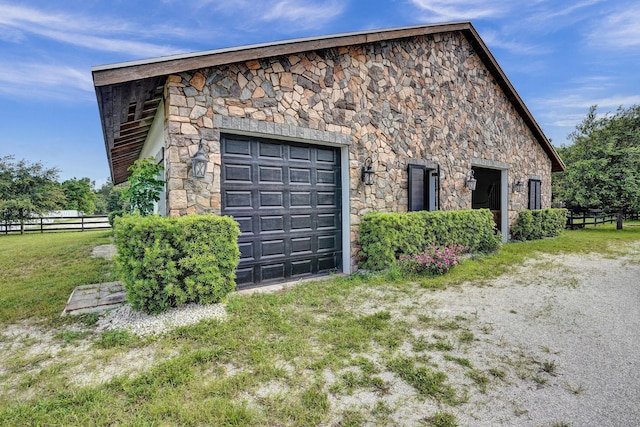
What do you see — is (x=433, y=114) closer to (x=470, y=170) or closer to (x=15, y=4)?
(x=470, y=170)

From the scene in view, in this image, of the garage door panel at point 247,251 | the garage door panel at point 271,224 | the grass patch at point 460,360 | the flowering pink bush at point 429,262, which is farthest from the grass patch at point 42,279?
the flowering pink bush at point 429,262

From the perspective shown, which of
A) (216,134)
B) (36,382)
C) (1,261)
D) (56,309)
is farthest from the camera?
(1,261)

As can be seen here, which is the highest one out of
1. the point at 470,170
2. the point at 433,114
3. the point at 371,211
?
the point at 433,114

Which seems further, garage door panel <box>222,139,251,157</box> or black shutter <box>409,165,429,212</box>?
black shutter <box>409,165,429,212</box>

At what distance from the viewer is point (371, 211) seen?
6855 millimetres

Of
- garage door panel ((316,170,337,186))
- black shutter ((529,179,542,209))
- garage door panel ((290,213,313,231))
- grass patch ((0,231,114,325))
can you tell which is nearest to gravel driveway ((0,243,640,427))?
grass patch ((0,231,114,325))

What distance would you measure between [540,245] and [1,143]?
38.7 m

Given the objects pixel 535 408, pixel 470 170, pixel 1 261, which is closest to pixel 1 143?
pixel 1 261

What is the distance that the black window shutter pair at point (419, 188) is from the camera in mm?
7621

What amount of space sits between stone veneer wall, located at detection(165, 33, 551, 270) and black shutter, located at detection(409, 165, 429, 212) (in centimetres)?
19

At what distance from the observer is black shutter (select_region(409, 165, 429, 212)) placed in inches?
300

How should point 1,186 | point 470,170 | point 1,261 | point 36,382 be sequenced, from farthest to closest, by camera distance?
1. point 1,186
2. point 470,170
3. point 1,261
4. point 36,382

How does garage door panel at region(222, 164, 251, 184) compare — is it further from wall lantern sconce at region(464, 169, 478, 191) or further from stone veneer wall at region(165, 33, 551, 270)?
wall lantern sconce at region(464, 169, 478, 191)

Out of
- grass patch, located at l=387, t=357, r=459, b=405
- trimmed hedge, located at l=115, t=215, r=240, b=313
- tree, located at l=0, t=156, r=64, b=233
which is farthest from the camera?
tree, located at l=0, t=156, r=64, b=233
